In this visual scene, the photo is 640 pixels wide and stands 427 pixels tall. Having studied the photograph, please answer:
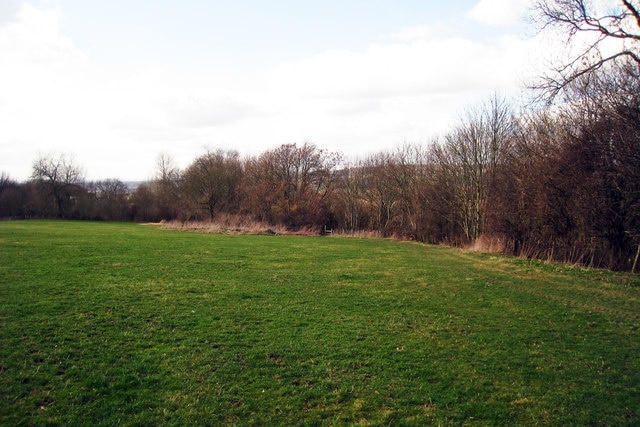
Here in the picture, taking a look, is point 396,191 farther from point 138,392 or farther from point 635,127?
point 138,392

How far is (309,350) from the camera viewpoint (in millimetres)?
6906

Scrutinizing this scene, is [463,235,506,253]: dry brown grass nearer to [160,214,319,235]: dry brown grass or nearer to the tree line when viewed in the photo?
the tree line

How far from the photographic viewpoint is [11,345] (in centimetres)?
648

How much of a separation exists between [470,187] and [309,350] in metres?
28.5

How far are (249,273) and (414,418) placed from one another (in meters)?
10.0

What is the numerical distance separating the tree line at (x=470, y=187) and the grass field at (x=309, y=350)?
18.2ft

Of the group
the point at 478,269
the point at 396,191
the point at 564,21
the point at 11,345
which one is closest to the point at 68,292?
the point at 11,345

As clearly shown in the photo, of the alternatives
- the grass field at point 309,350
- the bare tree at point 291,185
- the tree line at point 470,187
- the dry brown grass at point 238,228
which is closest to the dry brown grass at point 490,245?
the tree line at point 470,187

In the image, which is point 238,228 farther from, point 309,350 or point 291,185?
point 309,350

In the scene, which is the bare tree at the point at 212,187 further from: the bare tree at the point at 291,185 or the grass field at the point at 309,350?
the grass field at the point at 309,350

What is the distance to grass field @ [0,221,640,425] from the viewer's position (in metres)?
5.00

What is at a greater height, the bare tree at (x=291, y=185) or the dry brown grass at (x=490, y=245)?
the bare tree at (x=291, y=185)

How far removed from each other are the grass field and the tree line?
554 centimetres

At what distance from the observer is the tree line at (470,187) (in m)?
16.2
